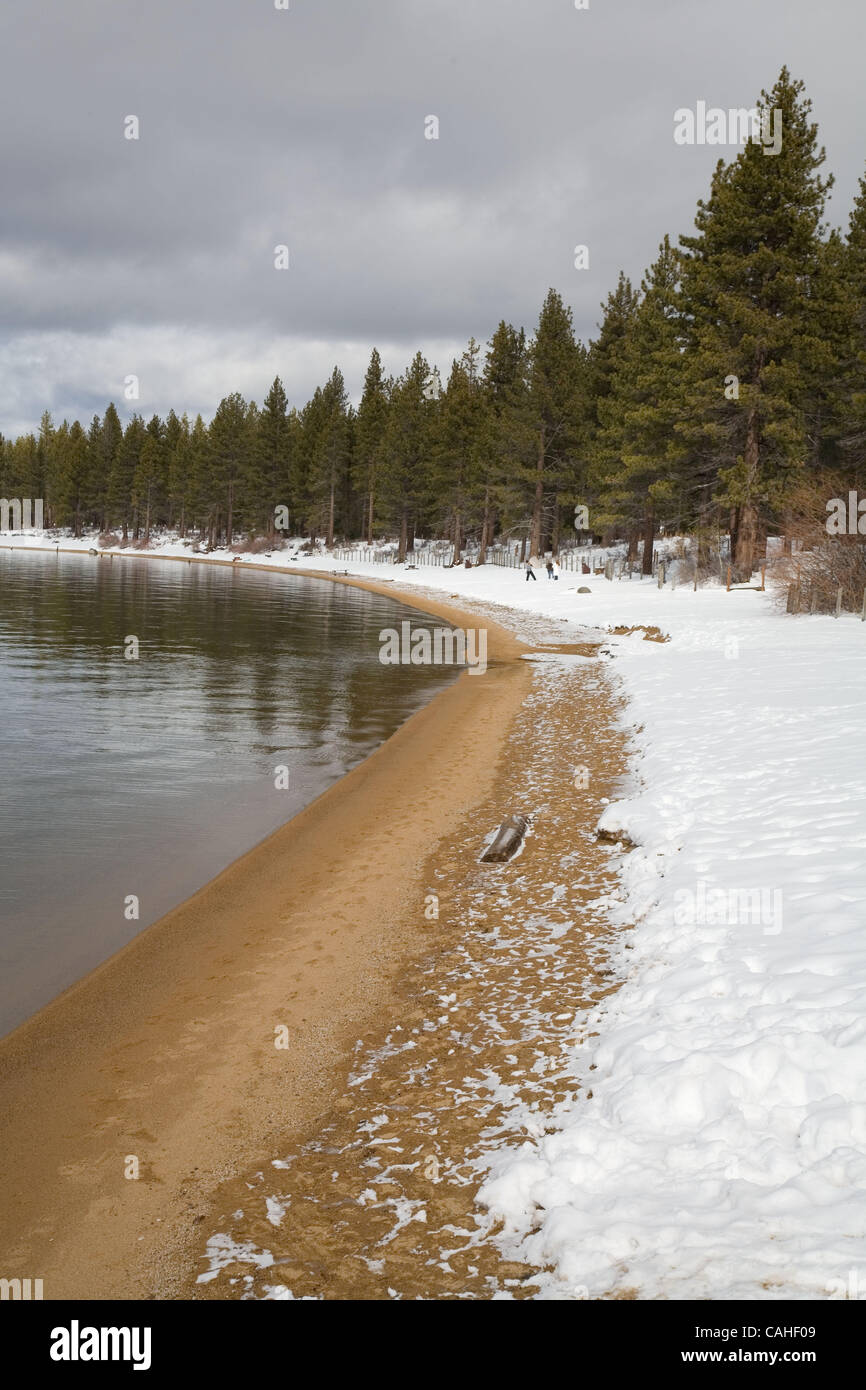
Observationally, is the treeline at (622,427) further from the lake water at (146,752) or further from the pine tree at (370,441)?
the lake water at (146,752)

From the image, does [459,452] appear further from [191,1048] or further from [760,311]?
[191,1048]

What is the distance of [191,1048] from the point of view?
240 inches

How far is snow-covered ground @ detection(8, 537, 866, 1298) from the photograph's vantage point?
369 cm

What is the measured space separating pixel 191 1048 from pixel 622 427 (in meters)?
46.1

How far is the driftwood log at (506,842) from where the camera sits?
9.29 metres

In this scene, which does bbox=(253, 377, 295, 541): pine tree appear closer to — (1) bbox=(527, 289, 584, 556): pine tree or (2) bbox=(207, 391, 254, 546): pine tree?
(2) bbox=(207, 391, 254, 546): pine tree

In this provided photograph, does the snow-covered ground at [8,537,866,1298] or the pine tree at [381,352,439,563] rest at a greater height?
the pine tree at [381,352,439,563]

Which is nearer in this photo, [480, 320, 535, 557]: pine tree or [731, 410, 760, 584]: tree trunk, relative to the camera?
[731, 410, 760, 584]: tree trunk

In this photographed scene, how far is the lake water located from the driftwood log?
9.16 ft

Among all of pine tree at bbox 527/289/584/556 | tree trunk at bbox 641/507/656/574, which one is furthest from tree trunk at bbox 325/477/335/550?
tree trunk at bbox 641/507/656/574

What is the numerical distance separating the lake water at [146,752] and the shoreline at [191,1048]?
1.97 feet

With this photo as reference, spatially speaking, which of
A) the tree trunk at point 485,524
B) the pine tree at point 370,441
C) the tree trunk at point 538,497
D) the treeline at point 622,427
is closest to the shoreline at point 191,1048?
the treeline at point 622,427

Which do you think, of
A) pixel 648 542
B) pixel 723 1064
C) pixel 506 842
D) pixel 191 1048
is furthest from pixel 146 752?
pixel 648 542
